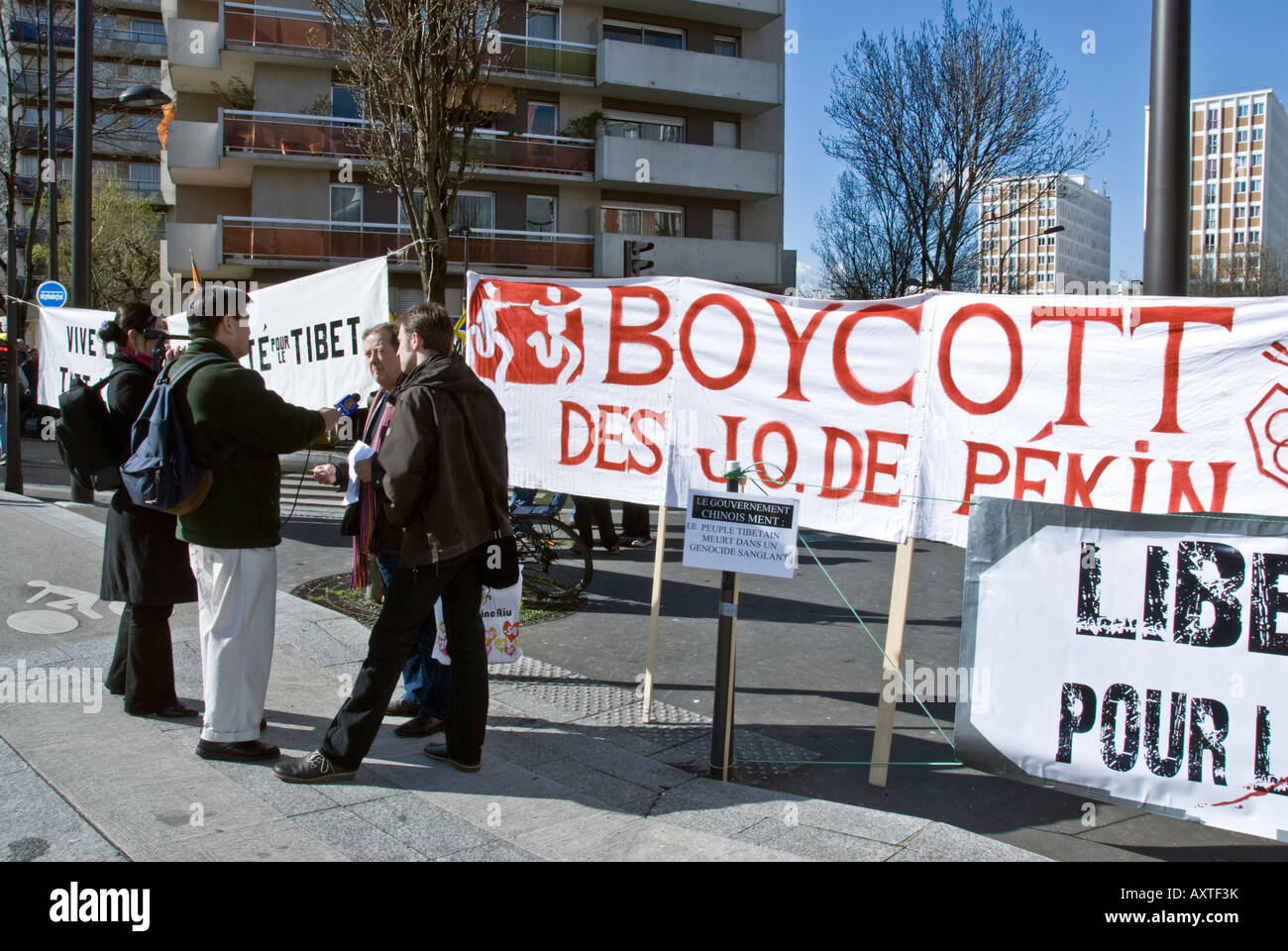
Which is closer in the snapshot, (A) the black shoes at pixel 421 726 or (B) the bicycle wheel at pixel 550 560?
(A) the black shoes at pixel 421 726

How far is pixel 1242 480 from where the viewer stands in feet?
12.6

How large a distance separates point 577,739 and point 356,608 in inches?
113

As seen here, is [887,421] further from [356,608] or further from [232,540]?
[356,608]

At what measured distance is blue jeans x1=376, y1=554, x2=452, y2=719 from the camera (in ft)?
15.9

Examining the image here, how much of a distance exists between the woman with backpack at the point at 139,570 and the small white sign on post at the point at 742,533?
2.30 metres

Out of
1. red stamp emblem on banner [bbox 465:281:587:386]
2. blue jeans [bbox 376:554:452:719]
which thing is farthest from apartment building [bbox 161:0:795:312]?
blue jeans [bbox 376:554:452:719]

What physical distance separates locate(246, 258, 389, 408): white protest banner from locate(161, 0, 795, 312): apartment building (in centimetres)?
2081

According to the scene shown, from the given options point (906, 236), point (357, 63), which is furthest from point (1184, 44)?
point (906, 236)

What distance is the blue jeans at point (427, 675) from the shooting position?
4.84 metres

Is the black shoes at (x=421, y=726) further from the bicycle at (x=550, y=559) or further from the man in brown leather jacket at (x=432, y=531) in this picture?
the bicycle at (x=550, y=559)

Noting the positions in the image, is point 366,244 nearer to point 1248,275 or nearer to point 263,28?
point 263,28

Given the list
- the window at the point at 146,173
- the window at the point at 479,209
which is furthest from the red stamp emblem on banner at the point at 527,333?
the window at the point at 146,173

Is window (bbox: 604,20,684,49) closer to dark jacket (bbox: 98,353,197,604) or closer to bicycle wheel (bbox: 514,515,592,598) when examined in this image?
bicycle wheel (bbox: 514,515,592,598)

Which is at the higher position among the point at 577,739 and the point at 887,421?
the point at 887,421
